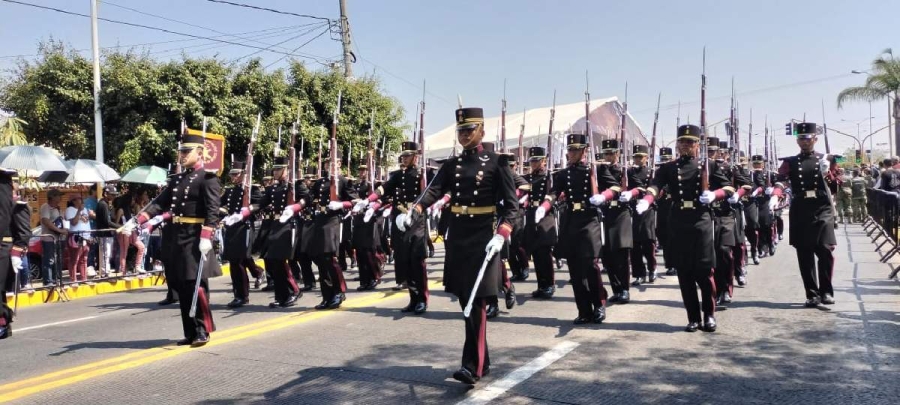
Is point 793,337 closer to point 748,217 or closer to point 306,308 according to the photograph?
point 306,308

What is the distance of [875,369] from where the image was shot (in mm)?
5504

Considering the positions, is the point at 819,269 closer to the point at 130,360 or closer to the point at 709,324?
the point at 709,324

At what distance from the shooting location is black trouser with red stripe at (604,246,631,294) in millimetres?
9047

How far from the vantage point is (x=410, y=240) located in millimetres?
8773

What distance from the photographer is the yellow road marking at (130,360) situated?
216 inches

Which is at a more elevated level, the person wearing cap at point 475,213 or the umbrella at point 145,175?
the umbrella at point 145,175

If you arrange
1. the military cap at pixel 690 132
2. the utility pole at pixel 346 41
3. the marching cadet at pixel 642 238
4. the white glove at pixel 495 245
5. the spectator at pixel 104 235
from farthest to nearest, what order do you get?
the utility pole at pixel 346 41 < the spectator at pixel 104 235 < the marching cadet at pixel 642 238 < the military cap at pixel 690 132 < the white glove at pixel 495 245

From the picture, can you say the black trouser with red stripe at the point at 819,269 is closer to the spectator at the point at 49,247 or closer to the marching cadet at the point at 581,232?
the marching cadet at the point at 581,232

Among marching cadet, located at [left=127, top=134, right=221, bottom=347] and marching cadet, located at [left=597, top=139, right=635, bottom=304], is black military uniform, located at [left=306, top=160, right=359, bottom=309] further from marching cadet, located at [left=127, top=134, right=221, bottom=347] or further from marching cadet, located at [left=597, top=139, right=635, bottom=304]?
marching cadet, located at [left=597, top=139, right=635, bottom=304]

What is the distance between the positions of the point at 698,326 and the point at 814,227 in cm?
239

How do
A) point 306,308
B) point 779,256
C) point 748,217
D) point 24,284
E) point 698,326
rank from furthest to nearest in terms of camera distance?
point 779,256
point 748,217
point 24,284
point 306,308
point 698,326

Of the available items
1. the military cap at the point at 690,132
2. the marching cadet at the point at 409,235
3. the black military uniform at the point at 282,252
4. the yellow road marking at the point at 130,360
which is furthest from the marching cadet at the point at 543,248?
the black military uniform at the point at 282,252

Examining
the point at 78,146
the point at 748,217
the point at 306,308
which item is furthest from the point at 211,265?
the point at 78,146

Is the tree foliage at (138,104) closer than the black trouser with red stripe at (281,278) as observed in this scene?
No
